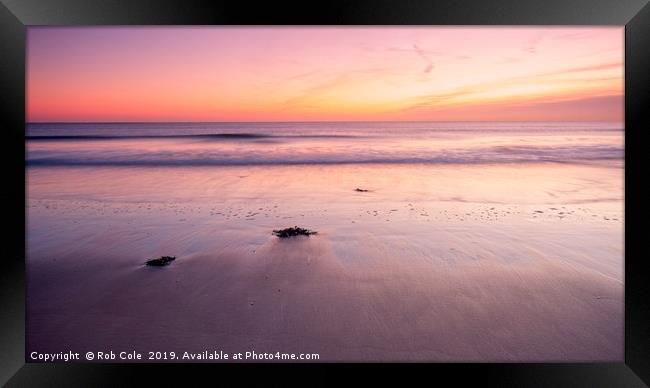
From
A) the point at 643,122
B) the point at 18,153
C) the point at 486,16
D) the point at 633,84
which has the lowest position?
the point at 18,153

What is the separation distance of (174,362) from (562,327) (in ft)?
6.51

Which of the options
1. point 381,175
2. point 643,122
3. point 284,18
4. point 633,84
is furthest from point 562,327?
point 381,175

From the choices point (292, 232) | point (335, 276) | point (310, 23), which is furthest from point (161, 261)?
point (310, 23)

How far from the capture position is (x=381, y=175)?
→ 6.50 metres

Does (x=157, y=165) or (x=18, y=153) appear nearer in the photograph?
(x=18, y=153)

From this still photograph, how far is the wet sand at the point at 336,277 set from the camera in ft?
7.02

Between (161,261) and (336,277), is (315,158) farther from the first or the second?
(336,277)

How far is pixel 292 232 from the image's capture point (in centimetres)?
329

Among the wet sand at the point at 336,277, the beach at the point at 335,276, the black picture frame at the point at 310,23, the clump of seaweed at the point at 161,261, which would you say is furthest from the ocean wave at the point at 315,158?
the black picture frame at the point at 310,23

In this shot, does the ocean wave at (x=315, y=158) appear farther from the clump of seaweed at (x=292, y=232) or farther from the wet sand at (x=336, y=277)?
the clump of seaweed at (x=292, y=232)

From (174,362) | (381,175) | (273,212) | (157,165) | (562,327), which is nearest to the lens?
A: (174,362)

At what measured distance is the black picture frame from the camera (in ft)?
6.74

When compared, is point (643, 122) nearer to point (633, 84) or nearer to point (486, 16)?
point (633, 84)

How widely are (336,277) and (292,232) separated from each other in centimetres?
80
